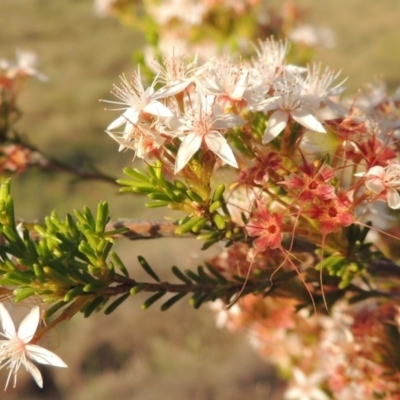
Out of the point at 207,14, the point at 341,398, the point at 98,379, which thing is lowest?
the point at 98,379

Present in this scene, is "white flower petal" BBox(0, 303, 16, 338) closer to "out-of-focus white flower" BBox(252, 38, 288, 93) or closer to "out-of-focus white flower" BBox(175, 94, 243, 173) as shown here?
"out-of-focus white flower" BBox(175, 94, 243, 173)

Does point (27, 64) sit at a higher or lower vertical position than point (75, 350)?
higher

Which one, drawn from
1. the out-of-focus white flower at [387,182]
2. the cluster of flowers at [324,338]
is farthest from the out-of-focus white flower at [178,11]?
the out-of-focus white flower at [387,182]

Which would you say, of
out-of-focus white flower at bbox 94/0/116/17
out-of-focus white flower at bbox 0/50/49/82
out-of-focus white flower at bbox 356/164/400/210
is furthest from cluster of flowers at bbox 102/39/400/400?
out-of-focus white flower at bbox 94/0/116/17

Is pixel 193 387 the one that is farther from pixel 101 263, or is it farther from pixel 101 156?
pixel 101 156

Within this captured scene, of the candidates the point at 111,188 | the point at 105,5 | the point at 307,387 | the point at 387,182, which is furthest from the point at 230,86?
the point at 111,188

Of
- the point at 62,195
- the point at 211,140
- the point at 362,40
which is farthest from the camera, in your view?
the point at 362,40

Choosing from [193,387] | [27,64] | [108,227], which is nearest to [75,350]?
[193,387]
